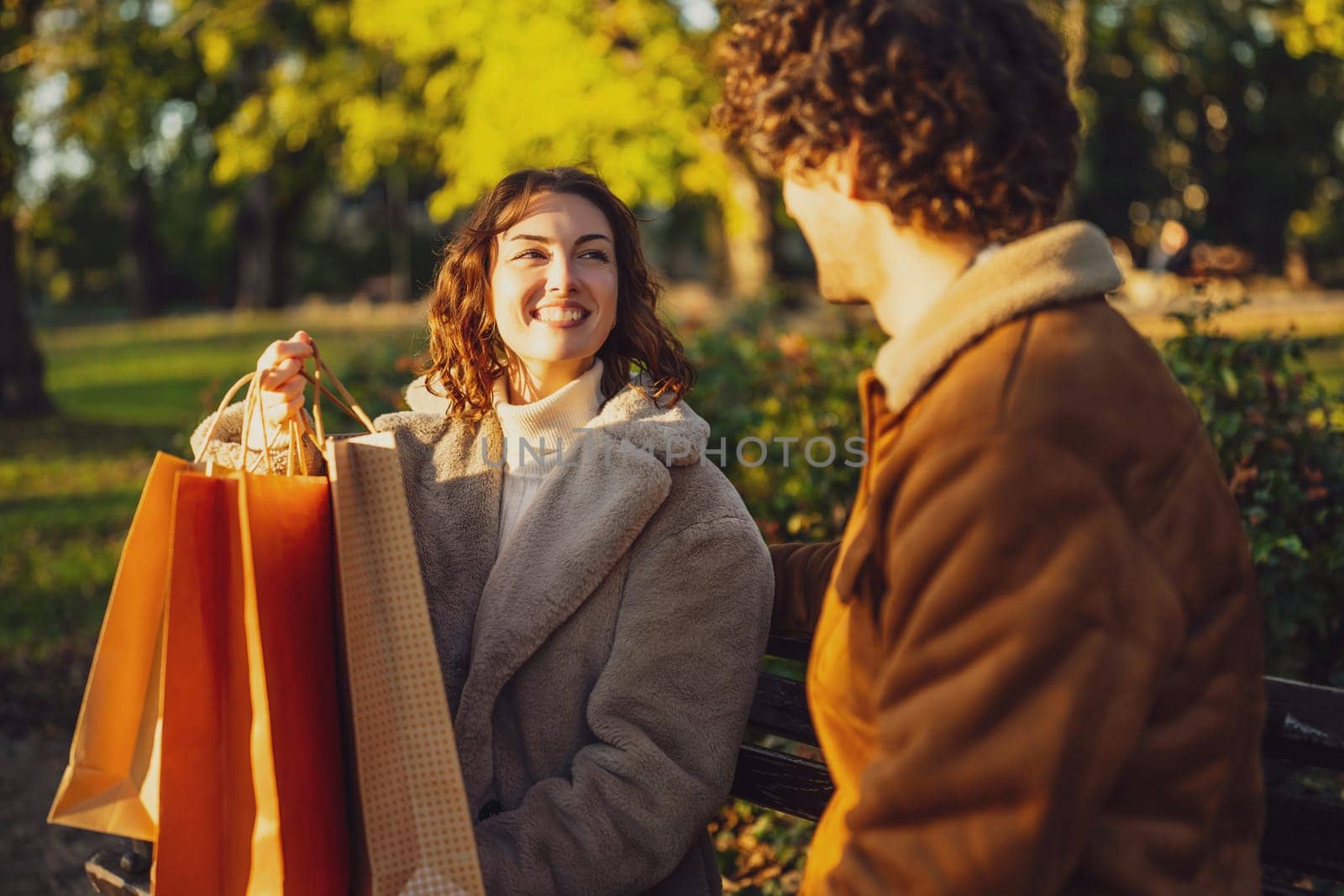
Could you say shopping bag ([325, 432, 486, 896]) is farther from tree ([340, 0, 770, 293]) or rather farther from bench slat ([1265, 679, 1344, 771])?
tree ([340, 0, 770, 293])

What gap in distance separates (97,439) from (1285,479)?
40.1ft

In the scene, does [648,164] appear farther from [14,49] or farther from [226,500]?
[226,500]

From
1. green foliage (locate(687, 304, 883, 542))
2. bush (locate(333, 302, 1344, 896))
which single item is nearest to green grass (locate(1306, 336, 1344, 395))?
green foliage (locate(687, 304, 883, 542))

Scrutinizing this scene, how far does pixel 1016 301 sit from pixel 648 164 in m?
12.3

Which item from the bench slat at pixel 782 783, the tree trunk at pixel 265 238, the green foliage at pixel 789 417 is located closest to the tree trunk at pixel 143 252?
the tree trunk at pixel 265 238

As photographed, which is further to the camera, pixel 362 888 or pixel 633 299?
pixel 633 299

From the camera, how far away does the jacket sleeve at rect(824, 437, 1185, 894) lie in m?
1.40

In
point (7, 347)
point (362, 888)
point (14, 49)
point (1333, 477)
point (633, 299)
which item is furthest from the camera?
point (7, 347)

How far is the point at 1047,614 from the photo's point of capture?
1396 millimetres

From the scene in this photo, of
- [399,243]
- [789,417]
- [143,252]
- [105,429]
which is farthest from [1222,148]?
[789,417]

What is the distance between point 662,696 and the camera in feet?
7.31

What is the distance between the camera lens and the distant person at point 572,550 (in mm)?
2223

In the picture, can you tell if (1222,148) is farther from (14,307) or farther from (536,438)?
(536,438)

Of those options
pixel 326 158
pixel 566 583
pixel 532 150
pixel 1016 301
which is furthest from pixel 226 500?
pixel 326 158
